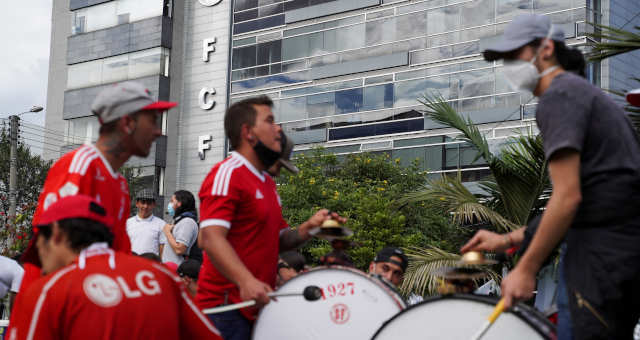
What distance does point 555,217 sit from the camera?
2971mm

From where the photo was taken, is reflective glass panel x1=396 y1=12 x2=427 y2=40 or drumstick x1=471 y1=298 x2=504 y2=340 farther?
reflective glass panel x1=396 y1=12 x2=427 y2=40

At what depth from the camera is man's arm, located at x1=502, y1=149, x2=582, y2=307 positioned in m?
2.97

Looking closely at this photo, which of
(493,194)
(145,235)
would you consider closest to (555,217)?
(145,235)

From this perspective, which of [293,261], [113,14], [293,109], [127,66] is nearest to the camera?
[293,261]

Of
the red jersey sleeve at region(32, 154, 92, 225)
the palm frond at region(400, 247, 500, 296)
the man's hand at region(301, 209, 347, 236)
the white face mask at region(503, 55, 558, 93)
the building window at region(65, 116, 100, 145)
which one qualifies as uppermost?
the building window at region(65, 116, 100, 145)

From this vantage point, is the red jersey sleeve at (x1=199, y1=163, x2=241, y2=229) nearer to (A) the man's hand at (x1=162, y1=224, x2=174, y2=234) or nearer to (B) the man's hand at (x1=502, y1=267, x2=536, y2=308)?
(B) the man's hand at (x1=502, y1=267, x2=536, y2=308)

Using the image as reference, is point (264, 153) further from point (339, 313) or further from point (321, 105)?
point (321, 105)

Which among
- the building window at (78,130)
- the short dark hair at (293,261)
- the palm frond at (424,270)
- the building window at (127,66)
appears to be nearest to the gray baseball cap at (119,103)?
the short dark hair at (293,261)

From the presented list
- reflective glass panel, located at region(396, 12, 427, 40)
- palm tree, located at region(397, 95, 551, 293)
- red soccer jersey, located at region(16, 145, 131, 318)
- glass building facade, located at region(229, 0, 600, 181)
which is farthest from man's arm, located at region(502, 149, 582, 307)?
reflective glass panel, located at region(396, 12, 427, 40)

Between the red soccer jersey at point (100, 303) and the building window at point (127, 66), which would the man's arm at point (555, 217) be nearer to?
the red soccer jersey at point (100, 303)

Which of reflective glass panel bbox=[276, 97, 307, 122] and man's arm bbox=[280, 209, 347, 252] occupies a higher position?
reflective glass panel bbox=[276, 97, 307, 122]

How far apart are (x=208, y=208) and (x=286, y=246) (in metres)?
0.73

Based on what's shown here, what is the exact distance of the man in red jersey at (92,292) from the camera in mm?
2805

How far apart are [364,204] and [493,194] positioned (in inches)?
279
